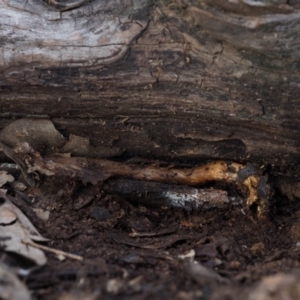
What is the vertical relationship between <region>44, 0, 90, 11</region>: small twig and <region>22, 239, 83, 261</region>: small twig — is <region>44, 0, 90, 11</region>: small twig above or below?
above

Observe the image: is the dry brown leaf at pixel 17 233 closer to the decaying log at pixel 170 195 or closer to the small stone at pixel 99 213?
the small stone at pixel 99 213

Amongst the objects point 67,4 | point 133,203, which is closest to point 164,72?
point 67,4

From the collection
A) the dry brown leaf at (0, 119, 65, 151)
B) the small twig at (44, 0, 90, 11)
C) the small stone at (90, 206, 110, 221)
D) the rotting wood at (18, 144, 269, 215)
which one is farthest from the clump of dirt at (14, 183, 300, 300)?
the small twig at (44, 0, 90, 11)

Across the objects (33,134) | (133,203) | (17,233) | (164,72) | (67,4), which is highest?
(67,4)

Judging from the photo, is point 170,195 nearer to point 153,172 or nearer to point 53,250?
point 153,172

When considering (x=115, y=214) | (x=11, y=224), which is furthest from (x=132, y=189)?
(x=11, y=224)

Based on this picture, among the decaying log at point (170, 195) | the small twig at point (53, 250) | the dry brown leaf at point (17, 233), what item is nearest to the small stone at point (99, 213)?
the decaying log at point (170, 195)

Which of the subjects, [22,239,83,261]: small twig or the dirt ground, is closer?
the dirt ground

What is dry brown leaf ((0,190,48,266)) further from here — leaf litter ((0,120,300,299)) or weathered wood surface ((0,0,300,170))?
weathered wood surface ((0,0,300,170))

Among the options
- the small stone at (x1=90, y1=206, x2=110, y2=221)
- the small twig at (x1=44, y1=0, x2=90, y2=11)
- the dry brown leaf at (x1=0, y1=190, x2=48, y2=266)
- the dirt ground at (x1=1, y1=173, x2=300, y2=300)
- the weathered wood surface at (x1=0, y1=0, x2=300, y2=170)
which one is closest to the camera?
the dirt ground at (x1=1, y1=173, x2=300, y2=300)
